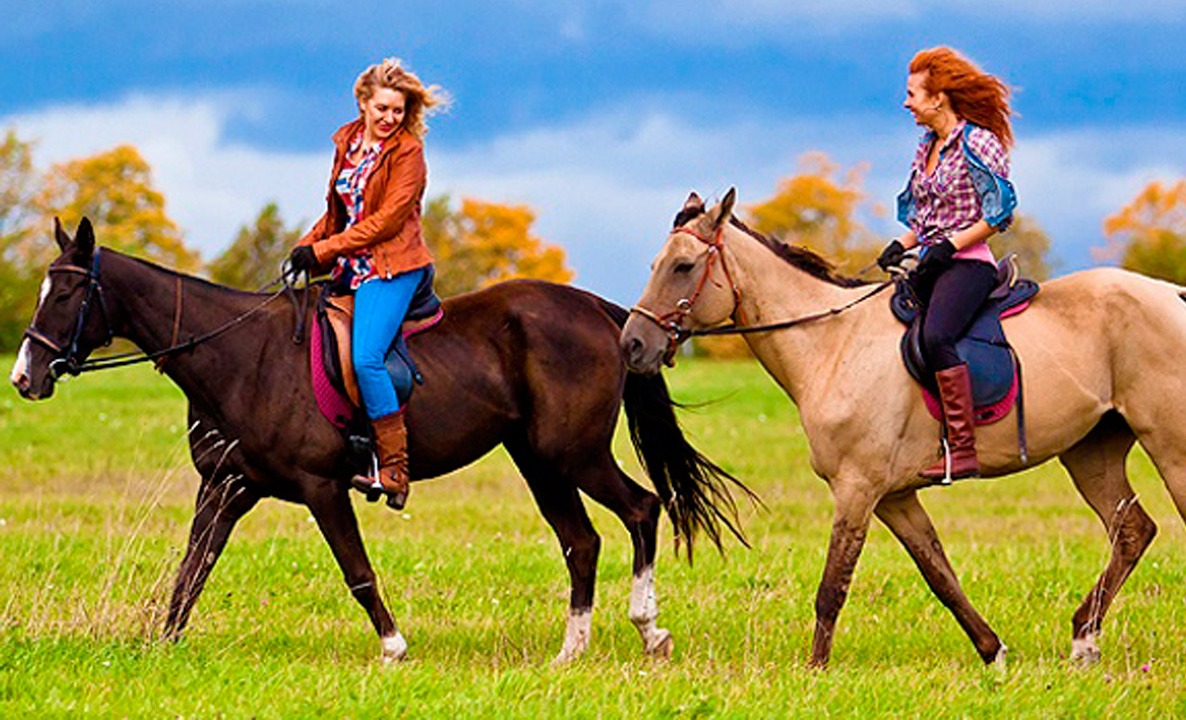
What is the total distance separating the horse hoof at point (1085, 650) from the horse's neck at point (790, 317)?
2.10 metres

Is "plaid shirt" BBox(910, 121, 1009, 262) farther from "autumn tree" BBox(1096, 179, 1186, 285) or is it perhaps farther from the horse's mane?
"autumn tree" BBox(1096, 179, 1186, 285)

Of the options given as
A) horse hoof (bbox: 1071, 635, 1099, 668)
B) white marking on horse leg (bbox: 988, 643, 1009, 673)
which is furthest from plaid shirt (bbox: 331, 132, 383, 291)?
horse hoof (bbox: 1071, 635, 1099, 668)

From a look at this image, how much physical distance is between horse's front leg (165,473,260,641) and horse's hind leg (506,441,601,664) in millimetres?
1556

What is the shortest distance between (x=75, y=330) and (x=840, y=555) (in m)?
4.01

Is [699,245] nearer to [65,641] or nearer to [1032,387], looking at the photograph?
[1032,387]

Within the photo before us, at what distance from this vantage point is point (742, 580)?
10.7 metres

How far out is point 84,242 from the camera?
7555mm

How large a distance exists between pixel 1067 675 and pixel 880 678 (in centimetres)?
102

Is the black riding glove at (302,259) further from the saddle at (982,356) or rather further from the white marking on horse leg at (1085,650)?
the white marking on horse leg at (1085,650)

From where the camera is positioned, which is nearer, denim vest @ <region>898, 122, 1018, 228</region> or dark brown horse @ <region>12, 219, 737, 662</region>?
denim vest @ <region>898, 122, 1018, 228</region>

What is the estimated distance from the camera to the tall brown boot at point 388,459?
7.77 m

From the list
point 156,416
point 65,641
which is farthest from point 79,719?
point 156,416

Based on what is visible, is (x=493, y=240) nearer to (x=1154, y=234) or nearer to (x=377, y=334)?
(x=1154, y=234)

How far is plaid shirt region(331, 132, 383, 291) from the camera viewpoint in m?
7.98
